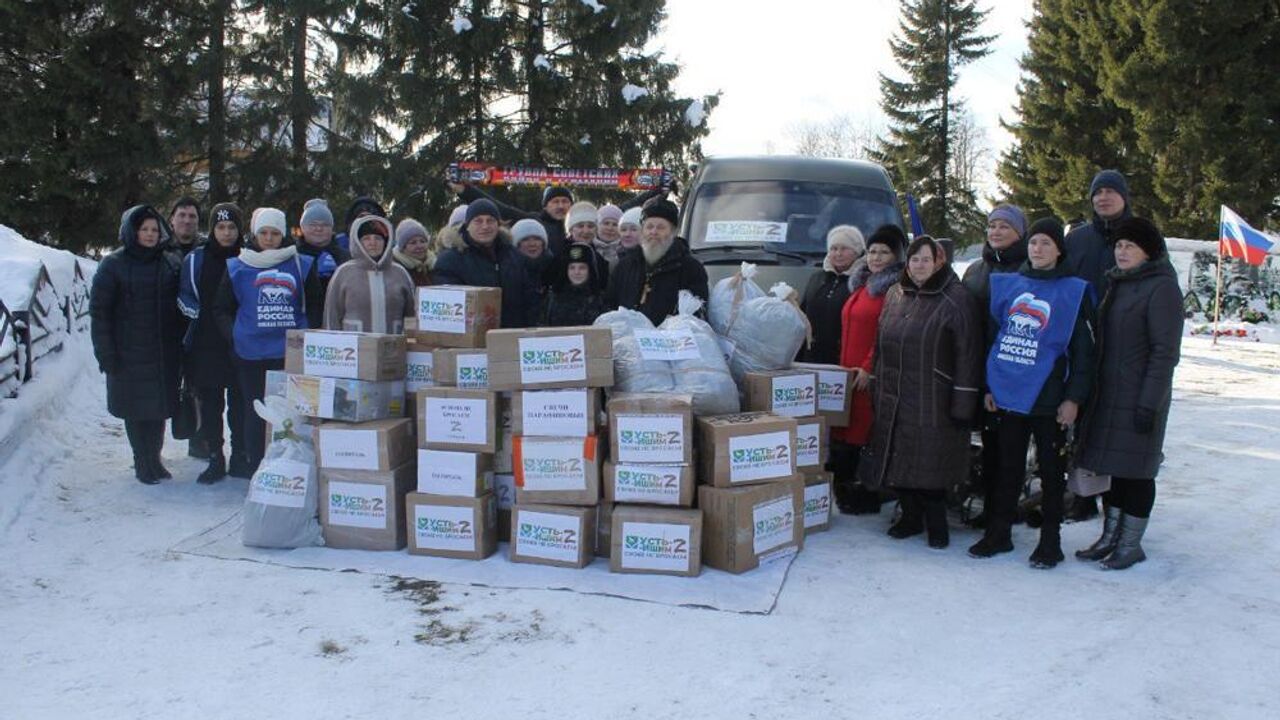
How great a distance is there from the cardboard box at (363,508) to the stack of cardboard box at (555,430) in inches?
26.4

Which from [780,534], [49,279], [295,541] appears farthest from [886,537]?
[49,279]

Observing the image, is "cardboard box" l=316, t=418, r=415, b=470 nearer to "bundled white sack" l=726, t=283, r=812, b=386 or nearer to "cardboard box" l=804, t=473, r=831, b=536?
"bundled white sack" l=726, t=283, r=812, b=386

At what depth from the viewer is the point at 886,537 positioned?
5.12m

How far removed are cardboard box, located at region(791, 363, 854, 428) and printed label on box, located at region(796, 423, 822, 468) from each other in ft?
0.47

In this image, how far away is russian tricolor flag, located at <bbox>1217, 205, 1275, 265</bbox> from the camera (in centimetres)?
1463

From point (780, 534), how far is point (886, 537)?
33.7 inches

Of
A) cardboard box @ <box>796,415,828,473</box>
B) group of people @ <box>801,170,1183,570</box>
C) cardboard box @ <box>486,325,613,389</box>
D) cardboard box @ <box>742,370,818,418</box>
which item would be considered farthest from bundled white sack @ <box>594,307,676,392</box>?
group of people @ <box>801,170,1183,570</box>

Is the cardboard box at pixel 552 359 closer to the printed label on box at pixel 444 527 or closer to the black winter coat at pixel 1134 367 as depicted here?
the printed label on box at pixel 444 527

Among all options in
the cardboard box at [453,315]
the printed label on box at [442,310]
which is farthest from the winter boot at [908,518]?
the printed label on box at [442,310]

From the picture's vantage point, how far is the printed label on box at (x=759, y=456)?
14.4 feet

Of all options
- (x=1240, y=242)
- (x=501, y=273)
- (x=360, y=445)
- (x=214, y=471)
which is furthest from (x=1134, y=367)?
(x=1240, y=242)

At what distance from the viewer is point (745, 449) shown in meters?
4.42

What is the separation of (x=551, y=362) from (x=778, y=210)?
10.1ft

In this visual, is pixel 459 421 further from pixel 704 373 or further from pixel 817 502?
pixel 817 502
